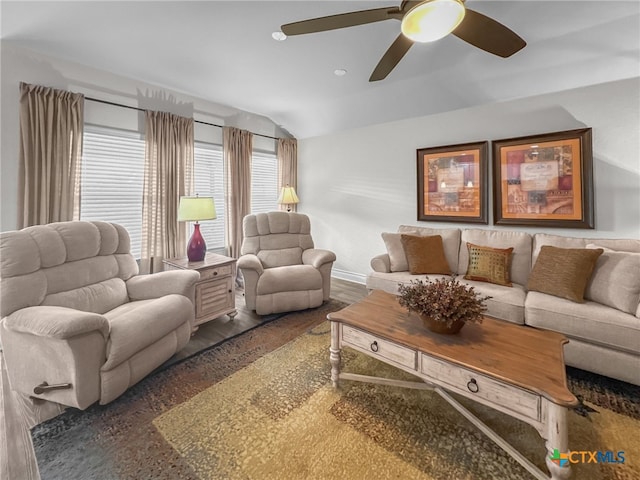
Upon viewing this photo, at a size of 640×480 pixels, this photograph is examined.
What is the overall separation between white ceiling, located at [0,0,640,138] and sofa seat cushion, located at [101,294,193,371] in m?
2.19

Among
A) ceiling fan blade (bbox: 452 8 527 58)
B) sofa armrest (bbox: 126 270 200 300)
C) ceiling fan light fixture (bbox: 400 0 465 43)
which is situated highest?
ceiling fan blade (bbox: 452 8 527 58)

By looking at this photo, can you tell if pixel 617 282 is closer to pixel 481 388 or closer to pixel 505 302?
pixel 505 302

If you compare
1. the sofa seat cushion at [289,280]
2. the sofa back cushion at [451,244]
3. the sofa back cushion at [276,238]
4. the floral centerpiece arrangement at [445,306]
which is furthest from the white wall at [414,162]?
the floral centerpiece arrangement at [445,306]

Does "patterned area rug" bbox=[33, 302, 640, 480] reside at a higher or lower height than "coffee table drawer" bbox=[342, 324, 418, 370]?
lower

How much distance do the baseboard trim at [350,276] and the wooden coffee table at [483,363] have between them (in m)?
2.43

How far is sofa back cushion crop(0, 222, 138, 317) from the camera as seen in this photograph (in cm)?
183

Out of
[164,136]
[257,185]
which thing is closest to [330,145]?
[257,185]

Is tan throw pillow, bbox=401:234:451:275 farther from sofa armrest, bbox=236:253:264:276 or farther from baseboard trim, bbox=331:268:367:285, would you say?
sofa armrest, bbox=236:253:264:276

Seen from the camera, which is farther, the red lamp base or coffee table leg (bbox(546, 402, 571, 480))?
the red lamp base

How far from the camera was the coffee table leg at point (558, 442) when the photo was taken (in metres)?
1.14

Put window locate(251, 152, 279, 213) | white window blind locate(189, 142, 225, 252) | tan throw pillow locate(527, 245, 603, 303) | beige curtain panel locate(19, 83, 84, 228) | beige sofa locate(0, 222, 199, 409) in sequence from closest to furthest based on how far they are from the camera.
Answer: beige sofa locate(0, 222, 199, 409)
tan throw pillow locate(527, 245, 603, 303)
beige curtain panel locate(19, 83, 84, 228)
white window blind locate(189, 142, 225, 252)
window locate(251, 152, 279, 213)

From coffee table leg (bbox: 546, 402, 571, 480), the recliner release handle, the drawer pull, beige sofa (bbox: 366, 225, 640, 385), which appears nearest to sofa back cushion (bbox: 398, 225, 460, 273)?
beige sofa (bbox: 366, 225, 640, 385)

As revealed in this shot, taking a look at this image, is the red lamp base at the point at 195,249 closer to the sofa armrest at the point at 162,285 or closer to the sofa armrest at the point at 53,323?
the sofa armrest at the point at 162,285

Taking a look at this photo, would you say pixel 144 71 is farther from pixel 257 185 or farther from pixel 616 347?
pixel 616 347
